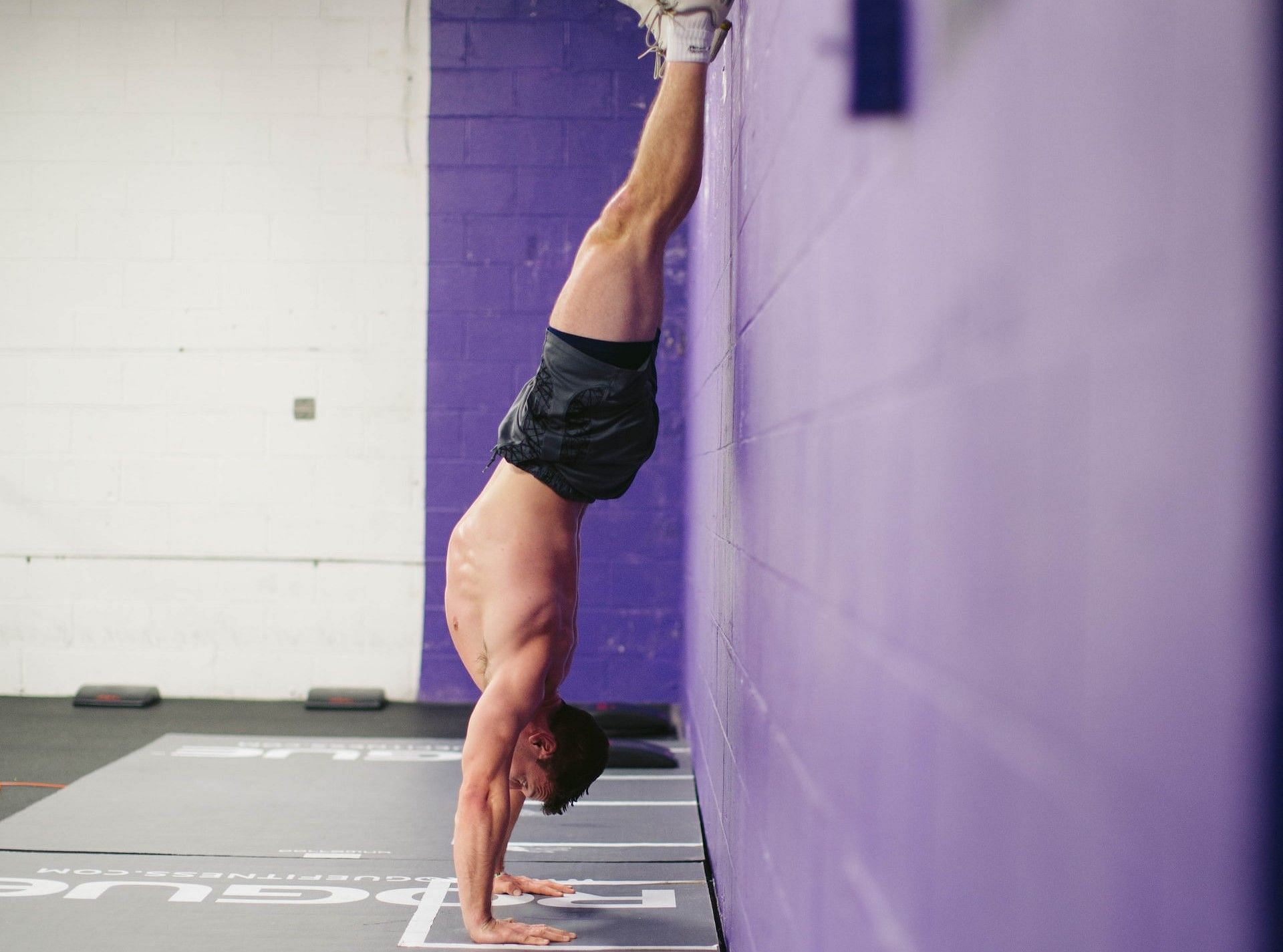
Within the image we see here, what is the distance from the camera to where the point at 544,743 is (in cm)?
238

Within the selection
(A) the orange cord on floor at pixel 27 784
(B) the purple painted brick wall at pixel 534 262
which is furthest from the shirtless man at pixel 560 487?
(B) the purple painted brick wall at pixel 534 262

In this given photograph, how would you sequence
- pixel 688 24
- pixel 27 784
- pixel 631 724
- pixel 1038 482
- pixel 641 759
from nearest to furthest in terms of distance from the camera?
pixel 1038 482 < pixel 688 24 < pixel 27 784 < pixel 641 759 < pixel 631 724

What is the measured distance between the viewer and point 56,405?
15.3 ft

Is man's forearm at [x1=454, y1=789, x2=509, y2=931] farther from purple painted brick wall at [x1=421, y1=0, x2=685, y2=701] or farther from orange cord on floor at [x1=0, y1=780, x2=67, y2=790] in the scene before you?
purple painted brick wall at [x1=421, y1=0, x2=685, y2=701]

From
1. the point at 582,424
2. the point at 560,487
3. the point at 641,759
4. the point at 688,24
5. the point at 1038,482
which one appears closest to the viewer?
the point at 1038,482

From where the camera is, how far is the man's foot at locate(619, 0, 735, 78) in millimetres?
1873

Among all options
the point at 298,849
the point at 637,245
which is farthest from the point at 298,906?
the point at 637,245

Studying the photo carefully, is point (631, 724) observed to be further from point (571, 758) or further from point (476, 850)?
point (476, 850)

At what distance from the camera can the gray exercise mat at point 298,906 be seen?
6.93ft

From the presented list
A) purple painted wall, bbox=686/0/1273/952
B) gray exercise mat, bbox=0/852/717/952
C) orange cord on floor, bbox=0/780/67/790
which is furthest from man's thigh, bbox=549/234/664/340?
orange cord on floor, bbox=0/780/67/790

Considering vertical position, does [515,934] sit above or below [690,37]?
below

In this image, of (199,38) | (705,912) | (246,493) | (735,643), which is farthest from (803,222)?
(199,38)

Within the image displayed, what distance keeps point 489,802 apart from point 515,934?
256mm

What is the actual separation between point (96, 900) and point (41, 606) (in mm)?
2768
